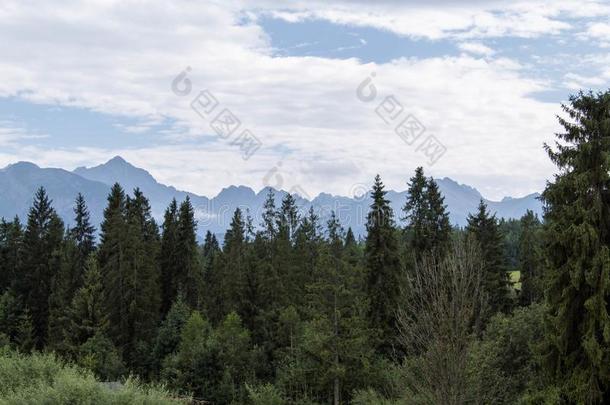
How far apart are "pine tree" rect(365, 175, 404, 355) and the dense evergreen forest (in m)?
0.11

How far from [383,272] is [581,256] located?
2300 centimetres

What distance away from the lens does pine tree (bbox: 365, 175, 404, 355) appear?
4375 centimetres

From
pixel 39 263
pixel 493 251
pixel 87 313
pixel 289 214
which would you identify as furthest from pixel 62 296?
pixel 493 251

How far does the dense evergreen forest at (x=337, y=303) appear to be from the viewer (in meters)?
21.9

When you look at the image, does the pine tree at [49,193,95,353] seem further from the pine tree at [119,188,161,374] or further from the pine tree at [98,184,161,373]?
the pine tree at [119,188,161,374]

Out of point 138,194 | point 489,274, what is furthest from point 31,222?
point 489,274

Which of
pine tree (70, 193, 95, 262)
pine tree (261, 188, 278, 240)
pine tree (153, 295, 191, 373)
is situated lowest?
pine tree (153, 295, 191, 373)

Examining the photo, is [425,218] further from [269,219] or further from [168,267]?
[269,219]

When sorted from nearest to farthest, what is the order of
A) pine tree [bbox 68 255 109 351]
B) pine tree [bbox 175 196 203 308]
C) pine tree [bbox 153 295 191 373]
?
1. pine tree [bbox 68 255 109 351]
2. pine tree [bbox 153 295 191 373]
3. pine tree [bbox 175 196 203 308]

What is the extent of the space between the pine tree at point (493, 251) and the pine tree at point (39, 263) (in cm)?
4099

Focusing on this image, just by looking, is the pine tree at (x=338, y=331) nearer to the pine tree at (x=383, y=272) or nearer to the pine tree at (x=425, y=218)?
the pine tree at (x=383, y=272)

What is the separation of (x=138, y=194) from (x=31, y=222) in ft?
38.4

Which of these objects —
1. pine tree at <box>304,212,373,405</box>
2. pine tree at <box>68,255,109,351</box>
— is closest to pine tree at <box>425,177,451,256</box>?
pine tree at <box>304,212,373,405</box>

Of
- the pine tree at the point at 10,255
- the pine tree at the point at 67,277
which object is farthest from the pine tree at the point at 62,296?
the pine tree at the point at 10,255
